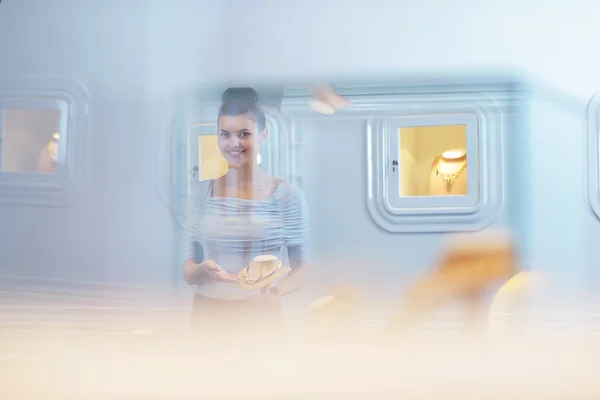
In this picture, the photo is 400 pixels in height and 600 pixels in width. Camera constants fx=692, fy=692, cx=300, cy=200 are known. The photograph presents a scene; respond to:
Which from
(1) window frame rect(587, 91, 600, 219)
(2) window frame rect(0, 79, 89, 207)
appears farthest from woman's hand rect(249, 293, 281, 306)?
(1) window frame rect(587, 91, 600, 219)

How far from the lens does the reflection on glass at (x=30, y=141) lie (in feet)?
5.30

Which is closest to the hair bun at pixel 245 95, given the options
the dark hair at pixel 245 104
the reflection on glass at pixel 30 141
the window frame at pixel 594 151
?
the dark hair at pixel 245 104

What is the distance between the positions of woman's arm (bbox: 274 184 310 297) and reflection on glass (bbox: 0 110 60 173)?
561 millimetres

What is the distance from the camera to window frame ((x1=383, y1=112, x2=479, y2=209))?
4.79 ft

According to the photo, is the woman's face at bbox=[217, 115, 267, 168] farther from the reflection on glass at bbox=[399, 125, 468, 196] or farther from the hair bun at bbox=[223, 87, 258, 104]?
the reflection on glass at bbox=[399, 125, 468, 196]

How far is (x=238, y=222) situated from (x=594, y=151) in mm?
776

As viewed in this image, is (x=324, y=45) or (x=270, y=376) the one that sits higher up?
(x=324, y=45)

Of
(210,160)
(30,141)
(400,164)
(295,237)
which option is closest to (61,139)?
(30,141)

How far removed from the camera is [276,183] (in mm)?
1529

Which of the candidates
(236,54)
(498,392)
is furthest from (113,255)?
(498,392)

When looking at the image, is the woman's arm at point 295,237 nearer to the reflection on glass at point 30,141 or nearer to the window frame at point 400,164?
the window frame at point 400,164

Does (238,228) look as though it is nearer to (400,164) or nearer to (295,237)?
(295,237)

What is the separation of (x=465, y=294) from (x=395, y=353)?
198 mm

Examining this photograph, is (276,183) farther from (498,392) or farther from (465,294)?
(498,392)
